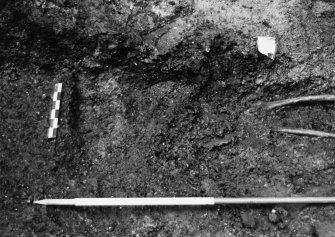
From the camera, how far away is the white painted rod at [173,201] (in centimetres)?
237

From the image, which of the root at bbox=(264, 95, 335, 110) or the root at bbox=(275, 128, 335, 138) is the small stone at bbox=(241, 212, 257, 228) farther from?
the root at bbox=(264, 95, 335, 110)

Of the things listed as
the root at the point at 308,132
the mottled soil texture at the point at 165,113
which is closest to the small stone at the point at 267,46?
the mottled soil texture at the point at 165,113

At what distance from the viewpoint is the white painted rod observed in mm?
2365

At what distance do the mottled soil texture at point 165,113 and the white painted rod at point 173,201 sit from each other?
74mm

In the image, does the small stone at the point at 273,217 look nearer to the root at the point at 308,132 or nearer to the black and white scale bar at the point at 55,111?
the root at the point at 308,132

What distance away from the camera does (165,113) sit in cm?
283

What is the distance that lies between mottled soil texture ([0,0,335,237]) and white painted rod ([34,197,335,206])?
7cm

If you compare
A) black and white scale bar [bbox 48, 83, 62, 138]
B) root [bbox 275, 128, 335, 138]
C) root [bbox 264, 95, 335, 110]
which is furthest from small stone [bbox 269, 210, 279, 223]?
black and white scale bar [bbox 48, 83, 62, 138]

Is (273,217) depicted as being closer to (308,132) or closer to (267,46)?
(308,132)

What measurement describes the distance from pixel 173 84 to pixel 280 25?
954 mm

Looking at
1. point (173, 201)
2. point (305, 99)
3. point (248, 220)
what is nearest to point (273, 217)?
point (248, 220)

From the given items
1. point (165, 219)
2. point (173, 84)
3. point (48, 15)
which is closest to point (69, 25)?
point (48, 15)

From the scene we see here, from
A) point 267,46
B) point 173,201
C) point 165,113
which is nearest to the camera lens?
point 173,201

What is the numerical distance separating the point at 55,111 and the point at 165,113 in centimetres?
77
